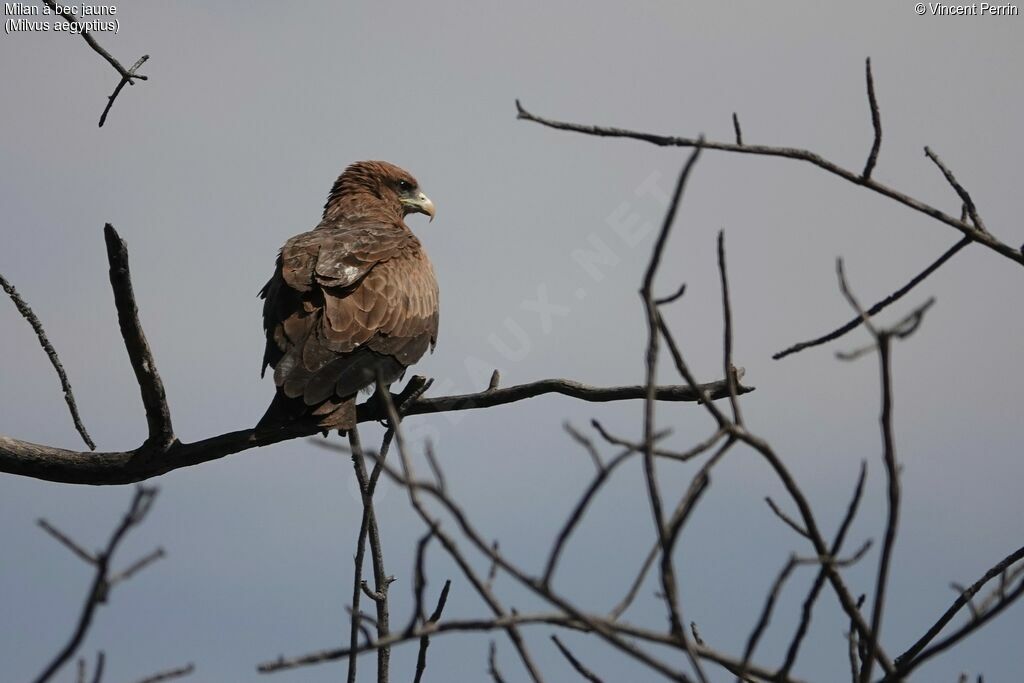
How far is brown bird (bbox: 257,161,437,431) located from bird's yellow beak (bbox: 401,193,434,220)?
122cm

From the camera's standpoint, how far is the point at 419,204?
355 inches

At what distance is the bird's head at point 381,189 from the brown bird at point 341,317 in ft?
3.52

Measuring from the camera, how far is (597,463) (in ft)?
7.20

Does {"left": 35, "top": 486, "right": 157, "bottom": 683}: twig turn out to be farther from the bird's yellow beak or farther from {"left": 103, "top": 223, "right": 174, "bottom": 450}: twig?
the bird's yellow beak

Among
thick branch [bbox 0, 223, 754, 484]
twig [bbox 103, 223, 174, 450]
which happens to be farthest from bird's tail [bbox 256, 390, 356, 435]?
twig [bbox 103, 223, 174, 450]

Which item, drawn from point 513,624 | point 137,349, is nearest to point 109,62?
point 137,349

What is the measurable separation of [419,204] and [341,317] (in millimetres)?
2961

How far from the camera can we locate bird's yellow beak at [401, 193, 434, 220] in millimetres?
8992

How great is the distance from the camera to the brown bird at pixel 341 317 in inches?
220

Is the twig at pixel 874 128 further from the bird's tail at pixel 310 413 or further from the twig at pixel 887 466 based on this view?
the bird's tail at pixel 310 413

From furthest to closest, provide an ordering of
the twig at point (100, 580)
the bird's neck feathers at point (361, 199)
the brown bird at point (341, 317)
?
the bird's neck feathers at point (361, 199) < the brown bird at point (341, 317) < the twig at point (100, 580)

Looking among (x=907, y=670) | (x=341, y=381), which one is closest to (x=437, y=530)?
(x=907, y=670)

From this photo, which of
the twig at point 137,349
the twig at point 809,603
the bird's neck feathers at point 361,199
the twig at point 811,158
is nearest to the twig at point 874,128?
the twig at point 811,158

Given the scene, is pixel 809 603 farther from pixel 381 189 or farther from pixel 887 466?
pixel 381 189
